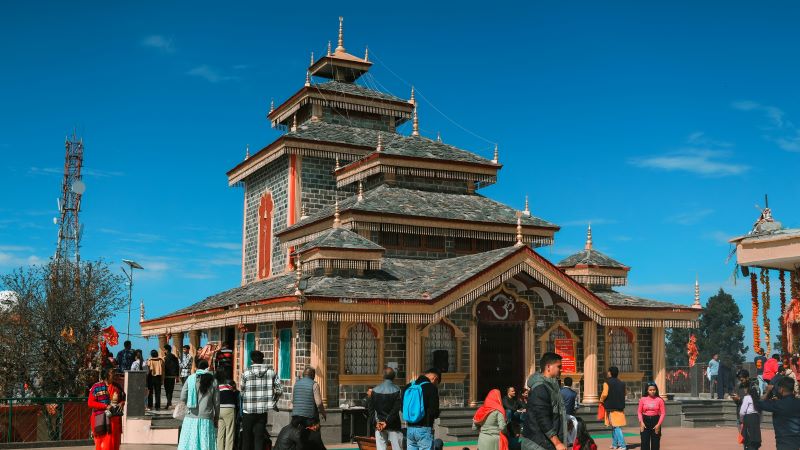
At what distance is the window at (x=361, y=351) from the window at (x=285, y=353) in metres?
1.50

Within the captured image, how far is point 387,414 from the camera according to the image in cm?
1377

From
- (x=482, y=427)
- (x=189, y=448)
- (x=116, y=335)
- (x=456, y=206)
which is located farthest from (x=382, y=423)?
(x=456, y=206)

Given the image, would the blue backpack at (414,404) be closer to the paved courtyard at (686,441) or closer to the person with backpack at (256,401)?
the person with backpack at (256,401)

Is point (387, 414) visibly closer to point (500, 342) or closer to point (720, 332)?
point (500, 342)

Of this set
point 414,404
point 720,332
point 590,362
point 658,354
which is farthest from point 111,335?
point 720,332

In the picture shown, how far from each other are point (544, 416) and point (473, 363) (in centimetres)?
1545

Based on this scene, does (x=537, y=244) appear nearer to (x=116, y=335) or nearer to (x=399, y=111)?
(x=399, y=111)

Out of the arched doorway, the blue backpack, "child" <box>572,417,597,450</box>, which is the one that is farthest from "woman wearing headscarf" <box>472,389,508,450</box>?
the arched doorway

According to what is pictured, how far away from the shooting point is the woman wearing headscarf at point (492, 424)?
1230cm

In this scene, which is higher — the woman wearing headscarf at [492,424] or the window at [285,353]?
the window at [285,353]

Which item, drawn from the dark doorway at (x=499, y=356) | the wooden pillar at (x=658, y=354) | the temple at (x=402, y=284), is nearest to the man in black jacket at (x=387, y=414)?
the temple at (x=402, y=284)

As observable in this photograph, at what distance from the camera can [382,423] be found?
1371 centimetres

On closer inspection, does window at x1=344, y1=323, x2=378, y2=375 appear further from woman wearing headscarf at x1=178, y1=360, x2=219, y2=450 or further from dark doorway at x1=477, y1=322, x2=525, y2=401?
woman wearing headscarf at x1=178, y1=360, x2=219, y2=450

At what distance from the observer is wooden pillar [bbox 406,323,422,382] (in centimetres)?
2312
